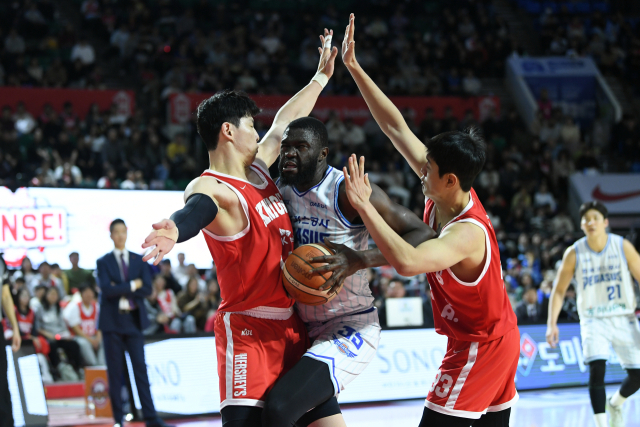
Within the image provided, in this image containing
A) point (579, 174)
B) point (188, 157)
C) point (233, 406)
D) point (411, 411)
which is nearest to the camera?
point (233, 406)

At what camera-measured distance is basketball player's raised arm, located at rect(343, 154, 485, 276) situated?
2.98 meters

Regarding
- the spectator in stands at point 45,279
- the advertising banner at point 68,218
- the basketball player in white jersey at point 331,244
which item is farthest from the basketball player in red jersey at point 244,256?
the advertising banner at point 68,218

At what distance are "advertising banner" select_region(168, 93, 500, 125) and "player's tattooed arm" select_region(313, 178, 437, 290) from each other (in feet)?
34.5

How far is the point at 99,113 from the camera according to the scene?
1312cm

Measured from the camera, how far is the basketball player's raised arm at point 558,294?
19.7 ft

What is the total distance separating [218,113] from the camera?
359cm

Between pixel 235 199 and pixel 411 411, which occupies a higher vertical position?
pixel 235 199

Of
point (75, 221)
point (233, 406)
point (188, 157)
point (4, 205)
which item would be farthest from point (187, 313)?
point (233, 406)

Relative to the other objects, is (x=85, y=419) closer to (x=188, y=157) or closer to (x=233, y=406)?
(x=233, y=406)

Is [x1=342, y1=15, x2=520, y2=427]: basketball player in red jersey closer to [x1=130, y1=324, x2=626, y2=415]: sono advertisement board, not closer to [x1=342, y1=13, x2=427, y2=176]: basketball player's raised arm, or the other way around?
[x1=342, y1=13, x2=427, y2=176]: basketball player's raised arm

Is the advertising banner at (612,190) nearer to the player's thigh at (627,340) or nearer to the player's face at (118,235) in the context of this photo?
the player's thigh at (627,340)

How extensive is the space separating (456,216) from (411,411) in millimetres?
5058

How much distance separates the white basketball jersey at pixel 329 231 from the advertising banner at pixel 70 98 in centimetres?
1071

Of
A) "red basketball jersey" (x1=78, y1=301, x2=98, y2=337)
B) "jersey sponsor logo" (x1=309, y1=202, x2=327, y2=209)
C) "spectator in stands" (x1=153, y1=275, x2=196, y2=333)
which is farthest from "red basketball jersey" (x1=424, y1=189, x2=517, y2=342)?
"red basketball jersey" (x1=78, y1=301, x2=98, y2=337)
